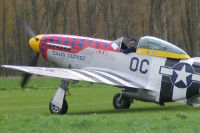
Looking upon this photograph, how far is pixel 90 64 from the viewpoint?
19.2 m

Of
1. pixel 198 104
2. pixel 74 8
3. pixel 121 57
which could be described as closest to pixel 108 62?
pixel 121 57

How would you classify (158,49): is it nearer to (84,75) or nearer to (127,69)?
(127,69)

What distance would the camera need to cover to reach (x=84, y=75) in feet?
57.5

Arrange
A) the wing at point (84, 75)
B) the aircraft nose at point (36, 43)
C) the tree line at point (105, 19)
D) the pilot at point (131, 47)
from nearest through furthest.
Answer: the wing at point (84, 75) → the pilot at point (131, 47) → the aircraft nose at point (36, 43) → the tree line at point (105, 19)

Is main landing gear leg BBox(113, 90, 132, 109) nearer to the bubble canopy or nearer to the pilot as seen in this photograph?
the pilot

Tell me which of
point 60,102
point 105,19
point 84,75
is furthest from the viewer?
point 105,19

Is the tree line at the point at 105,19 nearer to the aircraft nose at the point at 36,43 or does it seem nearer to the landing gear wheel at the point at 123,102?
the aircraft nose at the point at 36,43

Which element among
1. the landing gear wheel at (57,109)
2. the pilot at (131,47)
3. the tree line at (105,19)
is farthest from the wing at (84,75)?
the tree line at (105,19)

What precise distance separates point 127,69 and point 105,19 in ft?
151

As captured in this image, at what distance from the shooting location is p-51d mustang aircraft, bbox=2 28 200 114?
1700 cm

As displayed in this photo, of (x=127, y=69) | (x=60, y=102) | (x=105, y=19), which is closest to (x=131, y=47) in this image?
(x=127, y=69)

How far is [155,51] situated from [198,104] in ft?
6.85

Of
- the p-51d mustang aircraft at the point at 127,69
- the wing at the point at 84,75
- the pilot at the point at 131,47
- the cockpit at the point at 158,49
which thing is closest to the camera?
the wing at the point at 84,75

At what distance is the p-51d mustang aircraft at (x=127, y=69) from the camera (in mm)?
17000
